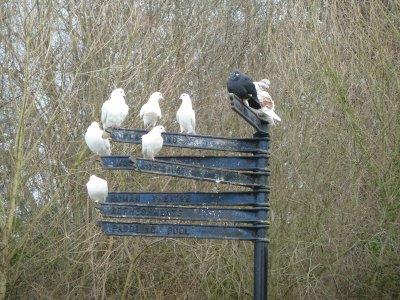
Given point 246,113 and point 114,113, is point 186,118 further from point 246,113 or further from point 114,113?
point 246,113

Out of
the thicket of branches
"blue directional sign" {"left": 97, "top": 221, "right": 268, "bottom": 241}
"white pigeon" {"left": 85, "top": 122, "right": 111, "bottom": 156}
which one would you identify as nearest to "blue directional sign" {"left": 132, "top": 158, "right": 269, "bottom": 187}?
"blue directional sign" {"left": 97, "top": 221, "right": 268, "bottom": 241}

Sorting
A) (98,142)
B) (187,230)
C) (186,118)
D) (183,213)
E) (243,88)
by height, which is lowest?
(187,230)

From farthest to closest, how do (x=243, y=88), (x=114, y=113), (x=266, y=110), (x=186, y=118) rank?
(x=186, y=118) < (x=114, y=113) < (x=266, y=110) < (x=243, y=88)

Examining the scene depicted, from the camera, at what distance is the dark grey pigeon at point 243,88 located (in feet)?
20.6

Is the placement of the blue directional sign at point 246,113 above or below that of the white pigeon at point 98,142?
above

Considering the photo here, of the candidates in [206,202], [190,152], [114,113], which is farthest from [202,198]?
[190,152]

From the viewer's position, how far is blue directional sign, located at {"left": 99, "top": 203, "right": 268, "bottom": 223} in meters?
5.82

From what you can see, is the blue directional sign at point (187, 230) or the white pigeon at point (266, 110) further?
the white pigeon at point (266, 110)

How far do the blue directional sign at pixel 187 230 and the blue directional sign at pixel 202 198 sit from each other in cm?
18

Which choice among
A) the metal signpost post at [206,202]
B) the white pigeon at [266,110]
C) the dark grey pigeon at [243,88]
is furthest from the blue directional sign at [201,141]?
the dark grey pigeon at [243,88]

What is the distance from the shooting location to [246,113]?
6.06 metres

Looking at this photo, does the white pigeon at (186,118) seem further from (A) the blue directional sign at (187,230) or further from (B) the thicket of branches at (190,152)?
(B) the thicket of branches at (190,152)

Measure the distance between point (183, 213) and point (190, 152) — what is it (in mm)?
6078

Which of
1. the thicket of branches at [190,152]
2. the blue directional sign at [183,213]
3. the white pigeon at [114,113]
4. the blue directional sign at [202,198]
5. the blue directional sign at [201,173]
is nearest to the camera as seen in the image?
the blue directional sign at [201,173]
